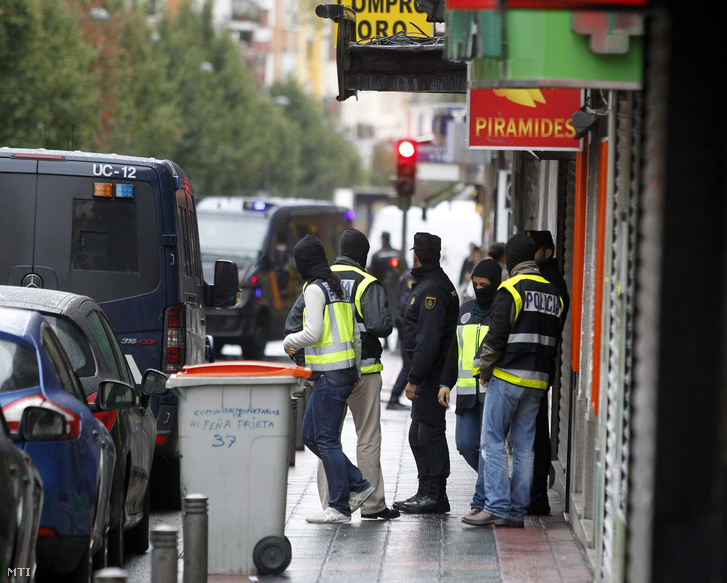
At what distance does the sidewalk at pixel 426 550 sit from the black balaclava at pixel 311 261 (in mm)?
1562

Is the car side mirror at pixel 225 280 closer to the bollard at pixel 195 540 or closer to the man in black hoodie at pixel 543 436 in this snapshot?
the man in black hoodie at pixel 543 436

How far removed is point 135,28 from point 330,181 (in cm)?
3499

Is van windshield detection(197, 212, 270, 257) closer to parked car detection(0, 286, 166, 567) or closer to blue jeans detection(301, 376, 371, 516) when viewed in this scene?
blue jeans detection(301, 376, 371, 516)

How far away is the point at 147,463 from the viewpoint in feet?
25.7

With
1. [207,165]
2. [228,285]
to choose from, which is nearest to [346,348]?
[228,285]

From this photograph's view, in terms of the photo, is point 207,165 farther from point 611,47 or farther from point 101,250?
point 611,47

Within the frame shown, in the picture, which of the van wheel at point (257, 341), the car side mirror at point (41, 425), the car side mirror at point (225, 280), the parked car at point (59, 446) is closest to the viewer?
the car side mirror at point (41, 425)

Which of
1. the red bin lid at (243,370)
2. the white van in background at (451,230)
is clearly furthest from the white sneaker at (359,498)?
the white van in background at (451,230)

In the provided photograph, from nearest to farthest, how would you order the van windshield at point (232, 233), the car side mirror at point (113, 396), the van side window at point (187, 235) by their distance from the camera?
the car side mirror at point (113, 396) < the van side window at point (187, 235) < the van windshield at point (232, 233)

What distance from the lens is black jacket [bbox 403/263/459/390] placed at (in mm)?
8609

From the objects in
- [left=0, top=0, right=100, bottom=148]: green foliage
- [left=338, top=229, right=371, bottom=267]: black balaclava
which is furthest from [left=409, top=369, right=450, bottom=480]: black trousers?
[left=0, top=0, right=100, bottom=148]: green foliage

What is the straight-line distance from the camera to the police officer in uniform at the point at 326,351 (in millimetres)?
8125

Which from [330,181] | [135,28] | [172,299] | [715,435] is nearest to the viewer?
[715,435]

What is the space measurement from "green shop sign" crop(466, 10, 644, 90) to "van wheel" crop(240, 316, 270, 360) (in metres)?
15.1
